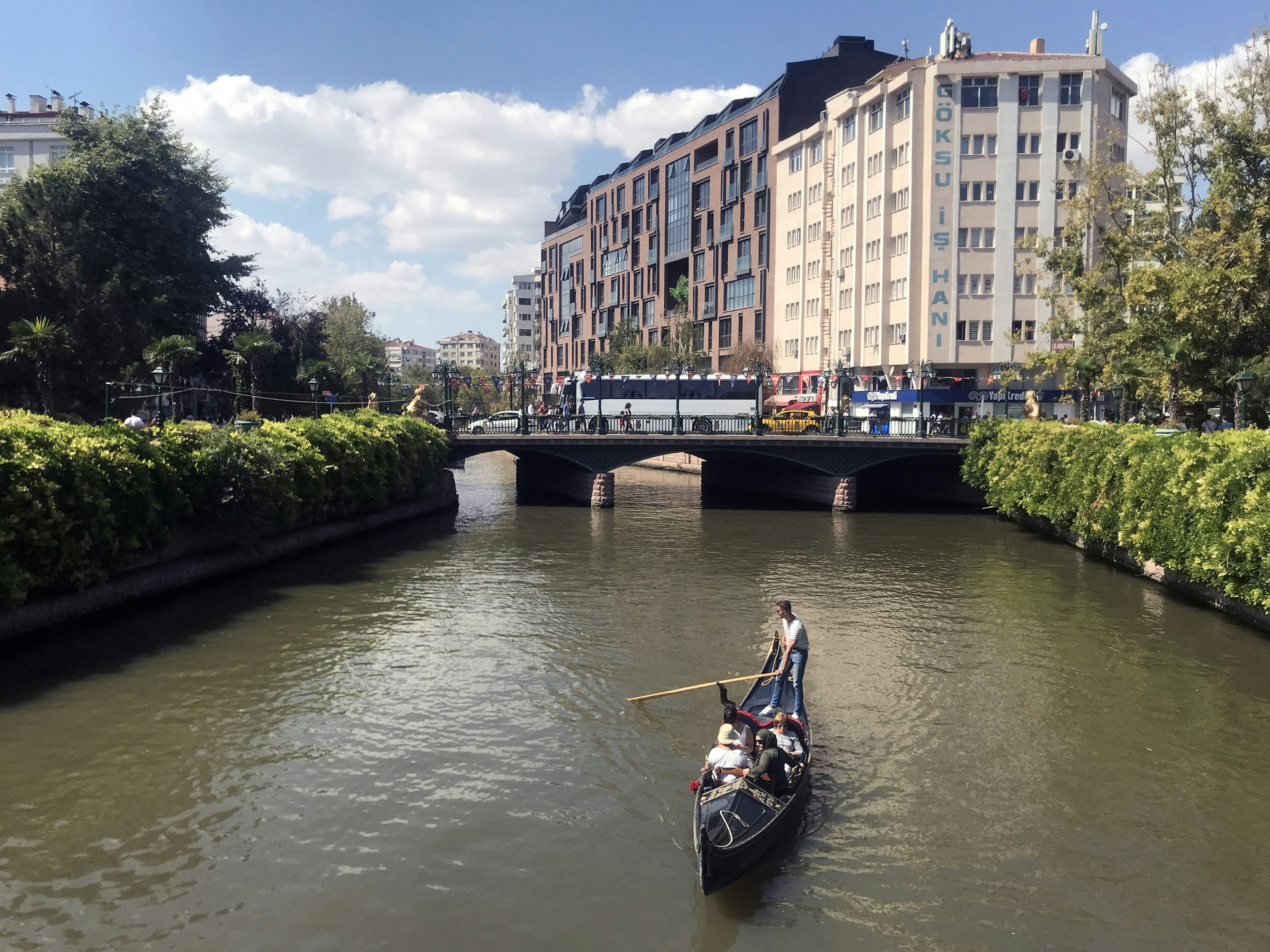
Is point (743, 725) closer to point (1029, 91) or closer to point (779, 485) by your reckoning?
point (779, 485)

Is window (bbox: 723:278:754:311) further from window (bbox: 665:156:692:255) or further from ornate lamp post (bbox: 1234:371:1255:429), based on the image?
ornate lamp post (bbox: 1234:371:1255:429)

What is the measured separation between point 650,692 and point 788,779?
6884 mm

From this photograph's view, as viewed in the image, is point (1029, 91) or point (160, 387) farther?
point (1029, 91)

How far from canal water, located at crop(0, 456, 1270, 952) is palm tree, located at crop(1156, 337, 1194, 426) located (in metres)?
16.3

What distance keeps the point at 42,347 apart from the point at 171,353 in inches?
205

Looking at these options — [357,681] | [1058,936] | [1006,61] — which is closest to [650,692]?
[357,681]

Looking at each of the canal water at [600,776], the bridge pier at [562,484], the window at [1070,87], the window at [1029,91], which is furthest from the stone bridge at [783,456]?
the window at [1070,87]

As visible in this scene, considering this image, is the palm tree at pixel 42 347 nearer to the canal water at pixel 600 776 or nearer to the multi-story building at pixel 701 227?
the canal water at pixel 600 776

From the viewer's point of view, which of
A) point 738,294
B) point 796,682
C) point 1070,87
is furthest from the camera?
point 738,294

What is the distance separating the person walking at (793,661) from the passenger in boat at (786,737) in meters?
1.24

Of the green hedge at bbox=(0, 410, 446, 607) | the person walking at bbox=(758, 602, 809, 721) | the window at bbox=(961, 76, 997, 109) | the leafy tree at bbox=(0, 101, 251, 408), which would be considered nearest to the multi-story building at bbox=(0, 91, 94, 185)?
the leafy tree at bbox=(0, 101, 251, 408)

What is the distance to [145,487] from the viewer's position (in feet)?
83.5

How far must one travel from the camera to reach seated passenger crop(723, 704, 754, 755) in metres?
13.4

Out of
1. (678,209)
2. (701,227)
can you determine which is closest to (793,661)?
(701,227)
